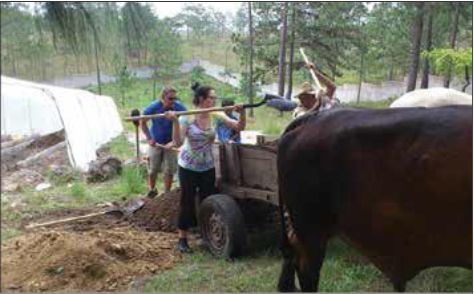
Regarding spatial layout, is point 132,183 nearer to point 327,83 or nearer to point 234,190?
point 234,190

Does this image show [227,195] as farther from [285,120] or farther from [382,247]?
[285,120]

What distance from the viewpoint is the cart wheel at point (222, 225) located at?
433 centimetres

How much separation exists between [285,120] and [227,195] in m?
2.51

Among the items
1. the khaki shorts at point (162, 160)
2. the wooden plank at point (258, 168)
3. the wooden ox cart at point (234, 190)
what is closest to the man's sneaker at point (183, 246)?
the wooden ox cart at point (234, 190)

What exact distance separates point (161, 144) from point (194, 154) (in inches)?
75.1

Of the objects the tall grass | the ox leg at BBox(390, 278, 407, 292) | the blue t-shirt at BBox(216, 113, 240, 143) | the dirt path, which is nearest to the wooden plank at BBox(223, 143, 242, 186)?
the blue t-shirt at BBox(216, 113, 240, 143)

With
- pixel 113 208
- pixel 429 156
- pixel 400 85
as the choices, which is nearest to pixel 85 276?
pixel 113 208

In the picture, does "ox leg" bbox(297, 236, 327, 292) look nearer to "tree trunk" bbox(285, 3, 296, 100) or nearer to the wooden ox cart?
the wooden ox cart

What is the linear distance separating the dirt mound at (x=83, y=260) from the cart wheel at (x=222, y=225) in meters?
0.32

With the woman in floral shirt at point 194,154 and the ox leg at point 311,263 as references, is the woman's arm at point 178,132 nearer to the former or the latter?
the woman in floral shirt at point 194,154

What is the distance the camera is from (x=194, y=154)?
4.52m

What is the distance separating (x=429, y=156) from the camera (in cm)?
253

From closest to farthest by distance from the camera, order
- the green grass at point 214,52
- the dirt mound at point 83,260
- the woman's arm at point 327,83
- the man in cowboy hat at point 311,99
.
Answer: the dirt mound at point 83,260
the man in cowboy hat at point 311,99
the woman's arm at point 327,83
the green grass at point 214,52

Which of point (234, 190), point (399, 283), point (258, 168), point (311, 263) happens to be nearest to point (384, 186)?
point (399, 283)
